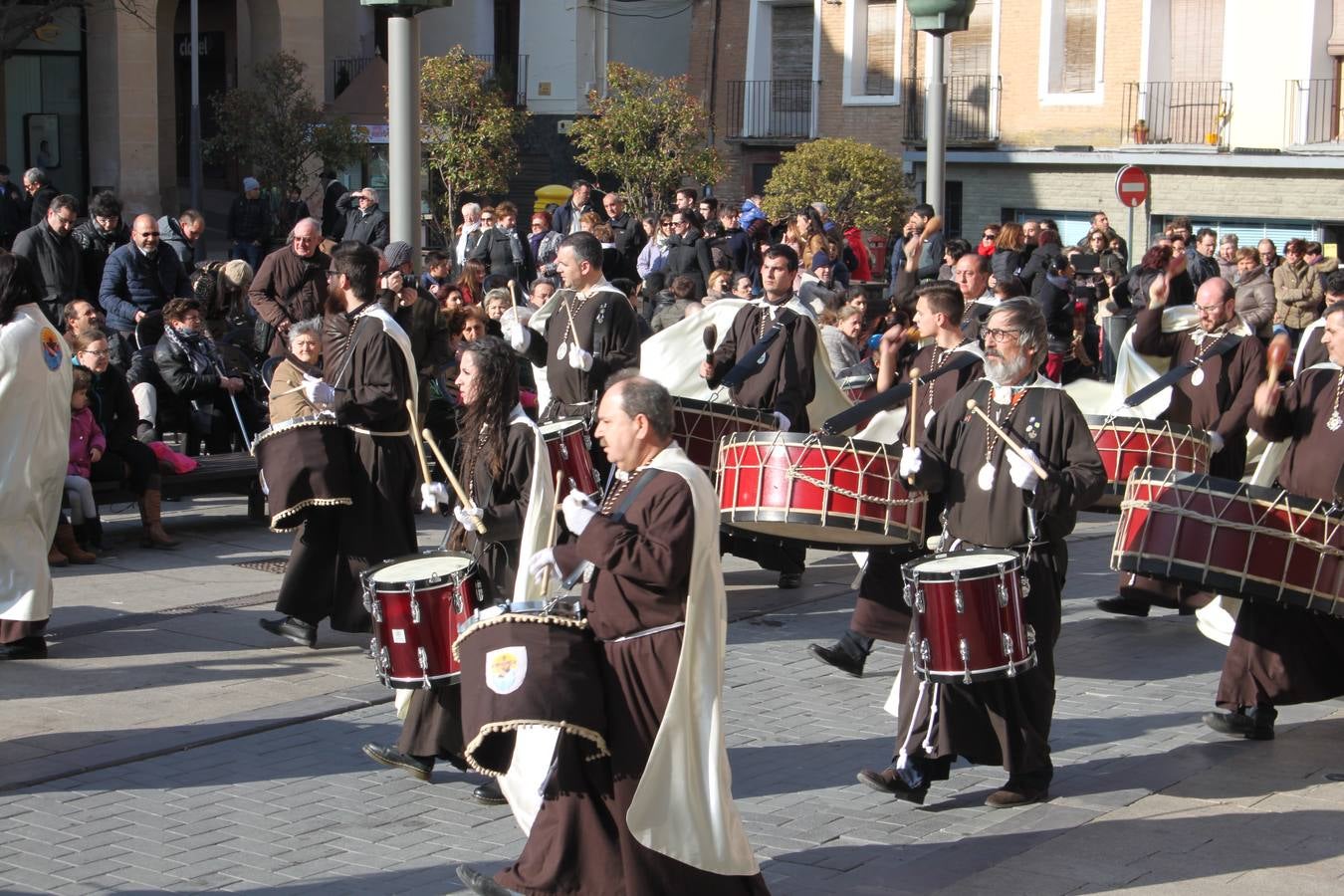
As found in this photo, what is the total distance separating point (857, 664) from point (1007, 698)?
6.46 ft

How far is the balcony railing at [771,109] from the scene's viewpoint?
35.9 m

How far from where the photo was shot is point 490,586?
24.5 ft

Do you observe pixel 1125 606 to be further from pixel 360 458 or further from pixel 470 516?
pixel 470 516

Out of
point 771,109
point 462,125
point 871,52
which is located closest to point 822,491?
point 462,125

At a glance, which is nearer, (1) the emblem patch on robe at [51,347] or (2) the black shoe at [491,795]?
(2) the black shoe at [491,795]

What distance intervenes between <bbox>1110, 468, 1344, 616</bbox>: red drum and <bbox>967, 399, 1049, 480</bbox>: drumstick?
28.6 inches

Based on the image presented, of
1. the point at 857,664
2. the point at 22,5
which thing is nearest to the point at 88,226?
the point at 857,664

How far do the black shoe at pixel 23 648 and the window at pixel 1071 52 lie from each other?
87.7ft

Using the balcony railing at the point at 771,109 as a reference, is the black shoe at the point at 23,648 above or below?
below

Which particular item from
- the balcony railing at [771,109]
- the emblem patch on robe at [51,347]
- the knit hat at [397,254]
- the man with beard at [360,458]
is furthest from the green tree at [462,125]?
the emblem patch on robe at [51,347]

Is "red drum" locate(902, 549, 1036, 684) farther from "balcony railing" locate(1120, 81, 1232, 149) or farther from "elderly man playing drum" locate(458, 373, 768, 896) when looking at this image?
"balcony railing" locate(1120, 81, 1232, 149)

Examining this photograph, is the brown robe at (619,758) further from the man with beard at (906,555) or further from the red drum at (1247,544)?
the man with beard at (906,555)

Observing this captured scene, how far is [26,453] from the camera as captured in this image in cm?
903

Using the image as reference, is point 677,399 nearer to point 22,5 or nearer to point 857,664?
point 857,664
